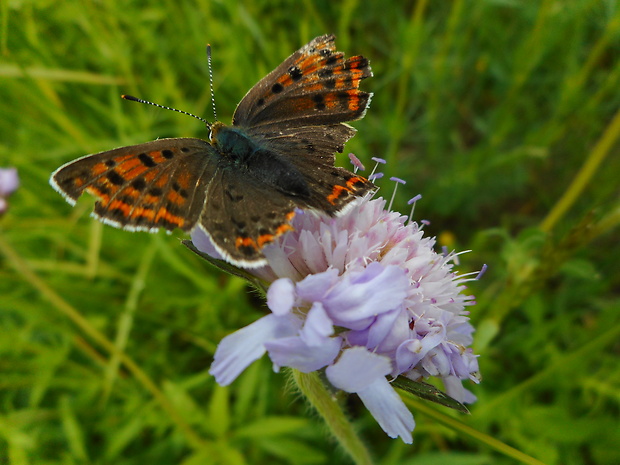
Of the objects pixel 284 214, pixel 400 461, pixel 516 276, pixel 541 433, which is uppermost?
pixel 284 214

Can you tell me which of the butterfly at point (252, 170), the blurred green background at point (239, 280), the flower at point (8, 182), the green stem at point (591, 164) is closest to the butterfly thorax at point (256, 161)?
the butterfly at point (252, 170)

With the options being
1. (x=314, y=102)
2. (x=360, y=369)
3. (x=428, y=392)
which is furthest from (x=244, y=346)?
(x=314, y=102)

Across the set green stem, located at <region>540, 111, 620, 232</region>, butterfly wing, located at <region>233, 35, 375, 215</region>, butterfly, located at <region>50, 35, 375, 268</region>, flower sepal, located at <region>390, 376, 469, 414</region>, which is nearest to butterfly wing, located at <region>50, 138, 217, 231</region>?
butterfly, located at <region>50, 35, 375, 268</region>

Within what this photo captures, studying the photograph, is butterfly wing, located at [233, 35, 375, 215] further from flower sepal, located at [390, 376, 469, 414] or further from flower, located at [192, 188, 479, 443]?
flower sepal, located at [390, 376, 469, 414]

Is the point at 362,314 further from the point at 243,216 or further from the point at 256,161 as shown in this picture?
the point at 256,161

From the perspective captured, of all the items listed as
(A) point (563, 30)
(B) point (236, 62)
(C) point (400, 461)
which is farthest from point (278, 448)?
(A) point (563, 30)

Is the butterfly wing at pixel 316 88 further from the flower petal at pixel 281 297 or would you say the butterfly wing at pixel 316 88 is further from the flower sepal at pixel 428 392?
the flower sepal at pixel 428 392

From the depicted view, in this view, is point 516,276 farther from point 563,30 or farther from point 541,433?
point 563,30
